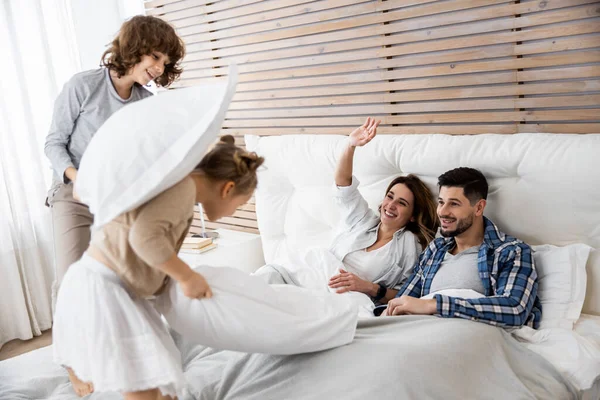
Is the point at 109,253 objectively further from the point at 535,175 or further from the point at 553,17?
the point at 553,17

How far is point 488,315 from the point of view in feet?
5.68

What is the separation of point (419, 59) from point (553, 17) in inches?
21.0

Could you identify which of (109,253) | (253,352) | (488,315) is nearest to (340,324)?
(253,352)

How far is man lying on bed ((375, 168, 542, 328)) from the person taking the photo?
1.75m

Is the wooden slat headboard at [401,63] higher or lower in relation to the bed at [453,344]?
higher

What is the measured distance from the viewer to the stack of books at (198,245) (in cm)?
288

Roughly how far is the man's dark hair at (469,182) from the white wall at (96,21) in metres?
2.45

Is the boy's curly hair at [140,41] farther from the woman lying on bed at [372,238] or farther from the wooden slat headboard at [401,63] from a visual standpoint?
the wooden slat headboard at [401,63]

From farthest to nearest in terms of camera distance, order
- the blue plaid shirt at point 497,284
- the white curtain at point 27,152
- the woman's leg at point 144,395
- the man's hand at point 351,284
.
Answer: the white curtain at point 27,152 < the man's hand at point 351,284 < the blue plaid shirt at point 497,284 < the woman's leg at point 144,395

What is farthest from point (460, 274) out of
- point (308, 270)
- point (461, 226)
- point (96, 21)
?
point (96, 21)

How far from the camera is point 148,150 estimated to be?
1237mm

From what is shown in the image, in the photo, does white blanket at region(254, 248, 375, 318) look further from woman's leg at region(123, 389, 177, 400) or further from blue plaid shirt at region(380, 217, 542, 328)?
woman's leg at region(123, 389, 177, 400)

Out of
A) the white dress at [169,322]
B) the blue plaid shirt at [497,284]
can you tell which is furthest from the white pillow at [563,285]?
the white dress at [169,322]

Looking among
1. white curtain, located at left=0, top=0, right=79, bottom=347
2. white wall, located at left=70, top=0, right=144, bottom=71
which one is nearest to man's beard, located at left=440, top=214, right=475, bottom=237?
white curtain, located at left=0, top=0, right=79, bottom=347
